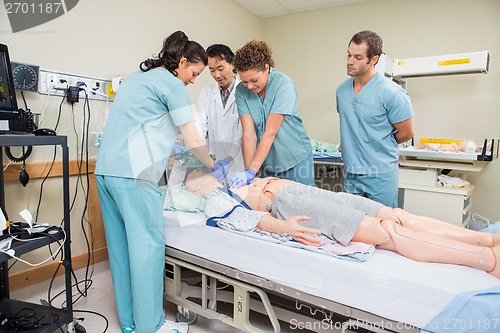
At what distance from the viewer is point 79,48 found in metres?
2.12

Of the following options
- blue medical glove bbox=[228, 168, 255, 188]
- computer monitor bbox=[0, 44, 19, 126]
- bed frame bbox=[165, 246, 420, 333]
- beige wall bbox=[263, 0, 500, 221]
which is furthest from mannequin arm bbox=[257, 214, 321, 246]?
beige wall bbox=[263, 0, 500, 221]

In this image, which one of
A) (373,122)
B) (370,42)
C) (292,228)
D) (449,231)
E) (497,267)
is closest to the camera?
(497,267)

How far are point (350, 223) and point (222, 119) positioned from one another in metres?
1.30

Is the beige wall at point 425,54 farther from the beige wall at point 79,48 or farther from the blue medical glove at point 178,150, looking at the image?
the blue medical glove at point 178,150

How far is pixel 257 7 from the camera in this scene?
142 inches

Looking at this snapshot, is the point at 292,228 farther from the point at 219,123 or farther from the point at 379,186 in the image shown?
the point at 219,123

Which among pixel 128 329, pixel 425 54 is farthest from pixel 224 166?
pixel 425 54

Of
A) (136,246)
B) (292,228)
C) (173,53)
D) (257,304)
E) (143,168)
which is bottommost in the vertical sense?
(257,304)

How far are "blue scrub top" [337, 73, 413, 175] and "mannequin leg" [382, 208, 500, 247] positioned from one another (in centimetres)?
48

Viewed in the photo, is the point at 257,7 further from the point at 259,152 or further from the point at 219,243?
the point at 219,243

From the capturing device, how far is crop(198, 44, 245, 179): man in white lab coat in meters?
2.21

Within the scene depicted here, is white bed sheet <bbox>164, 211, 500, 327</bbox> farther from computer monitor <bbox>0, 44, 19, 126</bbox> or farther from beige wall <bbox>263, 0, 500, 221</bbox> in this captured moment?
beige wall <bbox>263, 0, 500, 221</bbox>

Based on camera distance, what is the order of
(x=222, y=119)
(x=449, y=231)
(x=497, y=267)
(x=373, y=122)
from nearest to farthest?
(x=497, y=267) < (x=449, y=231) < (x=373, y=122) < (x=222, y=119)

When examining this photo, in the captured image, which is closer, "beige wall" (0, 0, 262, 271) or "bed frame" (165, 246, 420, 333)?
"bed frame" (165, 246, 420, 333)
